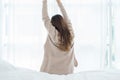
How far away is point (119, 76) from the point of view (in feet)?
5.42

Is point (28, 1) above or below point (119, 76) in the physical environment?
above

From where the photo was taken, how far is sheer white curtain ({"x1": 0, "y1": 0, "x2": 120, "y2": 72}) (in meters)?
3.35

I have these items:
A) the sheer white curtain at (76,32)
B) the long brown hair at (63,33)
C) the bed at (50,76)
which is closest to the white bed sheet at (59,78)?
the bed at (50,76)

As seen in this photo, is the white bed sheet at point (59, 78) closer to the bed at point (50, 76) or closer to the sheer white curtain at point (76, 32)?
the bed at point (50, 76)

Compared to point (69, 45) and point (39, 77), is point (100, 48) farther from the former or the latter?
point (39, 77)

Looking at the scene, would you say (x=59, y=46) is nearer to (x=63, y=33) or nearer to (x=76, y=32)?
(x=63, y=33)

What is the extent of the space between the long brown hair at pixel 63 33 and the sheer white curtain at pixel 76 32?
905 mm

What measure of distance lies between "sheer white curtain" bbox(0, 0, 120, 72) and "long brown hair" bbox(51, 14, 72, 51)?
90 cm

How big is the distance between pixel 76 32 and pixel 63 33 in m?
0.96

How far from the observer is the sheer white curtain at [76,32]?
3.35m

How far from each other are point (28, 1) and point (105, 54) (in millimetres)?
1175

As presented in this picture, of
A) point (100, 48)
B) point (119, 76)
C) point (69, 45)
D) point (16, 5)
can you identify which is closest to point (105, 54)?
point (100, 48)

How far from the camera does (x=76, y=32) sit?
11.0 feet

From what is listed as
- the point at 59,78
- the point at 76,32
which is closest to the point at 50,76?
the point at 59,78
